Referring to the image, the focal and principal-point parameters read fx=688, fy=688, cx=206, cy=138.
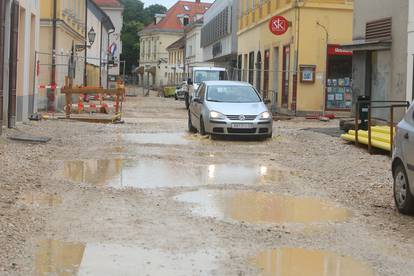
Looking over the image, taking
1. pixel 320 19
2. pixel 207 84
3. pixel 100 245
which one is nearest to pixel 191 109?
pixel 207 84

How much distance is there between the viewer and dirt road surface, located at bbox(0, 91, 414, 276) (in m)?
6.00

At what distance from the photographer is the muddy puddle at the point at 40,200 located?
837cm

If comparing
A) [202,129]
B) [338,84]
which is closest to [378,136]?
[202,129]

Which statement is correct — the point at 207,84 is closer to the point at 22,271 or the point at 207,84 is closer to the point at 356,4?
the point at 356,4

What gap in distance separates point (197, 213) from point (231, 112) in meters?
9.37

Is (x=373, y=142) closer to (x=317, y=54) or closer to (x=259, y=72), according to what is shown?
(x=317, y=54)

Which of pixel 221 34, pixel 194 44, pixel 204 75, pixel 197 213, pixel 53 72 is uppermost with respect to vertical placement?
pixel 194 44

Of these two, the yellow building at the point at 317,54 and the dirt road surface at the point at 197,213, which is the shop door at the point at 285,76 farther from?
the dirt road surface at the point at 197,213

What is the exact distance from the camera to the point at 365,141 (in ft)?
50.0

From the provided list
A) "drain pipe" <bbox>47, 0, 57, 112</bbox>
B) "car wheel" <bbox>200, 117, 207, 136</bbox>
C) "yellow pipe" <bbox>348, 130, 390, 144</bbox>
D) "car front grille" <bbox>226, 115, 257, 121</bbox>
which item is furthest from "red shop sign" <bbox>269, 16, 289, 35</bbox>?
"yellow pipe" <bbox>348, 130, 390, 144</bbox>

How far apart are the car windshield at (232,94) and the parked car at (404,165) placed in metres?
9.74

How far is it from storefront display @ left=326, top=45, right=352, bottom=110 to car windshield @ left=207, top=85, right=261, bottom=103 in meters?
11.4

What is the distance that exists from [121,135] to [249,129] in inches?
140

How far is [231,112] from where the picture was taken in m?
17.3
